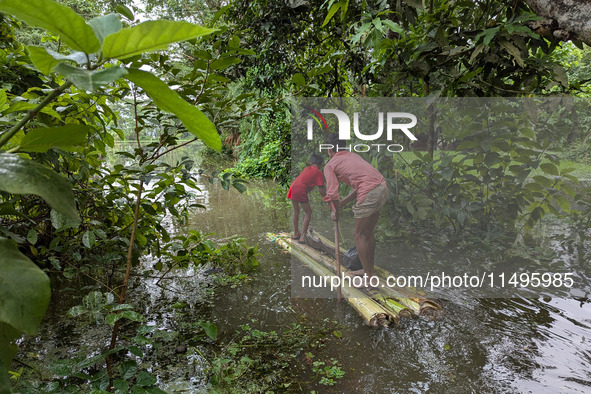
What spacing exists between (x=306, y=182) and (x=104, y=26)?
243 cm

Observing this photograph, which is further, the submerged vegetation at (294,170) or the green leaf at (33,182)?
the submerged vegetation at (294,170)

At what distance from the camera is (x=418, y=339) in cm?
254

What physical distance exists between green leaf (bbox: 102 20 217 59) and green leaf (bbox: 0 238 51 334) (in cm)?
21

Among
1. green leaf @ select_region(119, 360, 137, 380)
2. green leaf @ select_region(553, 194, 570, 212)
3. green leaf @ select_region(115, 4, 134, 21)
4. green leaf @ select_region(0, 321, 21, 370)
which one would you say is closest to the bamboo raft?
green leaf @ select_region(553, 194, 570, 212)

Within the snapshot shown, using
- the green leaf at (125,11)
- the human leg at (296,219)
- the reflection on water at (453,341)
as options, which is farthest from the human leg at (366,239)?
the green leaf at (125,11)

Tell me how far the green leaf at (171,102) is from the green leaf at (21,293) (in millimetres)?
189

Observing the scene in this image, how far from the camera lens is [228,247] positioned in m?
3.64

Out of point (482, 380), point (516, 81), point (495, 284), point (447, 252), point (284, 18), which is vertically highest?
point (284, 18)

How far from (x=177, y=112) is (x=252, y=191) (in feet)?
26.3

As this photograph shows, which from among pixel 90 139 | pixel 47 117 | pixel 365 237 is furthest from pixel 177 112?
pixel 365 237

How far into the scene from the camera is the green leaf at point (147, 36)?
1.01ft

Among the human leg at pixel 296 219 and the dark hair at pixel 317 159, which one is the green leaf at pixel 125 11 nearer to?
the dark hair at pixel 317 159

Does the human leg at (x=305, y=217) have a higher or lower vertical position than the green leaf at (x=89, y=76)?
lower

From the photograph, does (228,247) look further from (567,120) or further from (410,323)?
(567,120)
